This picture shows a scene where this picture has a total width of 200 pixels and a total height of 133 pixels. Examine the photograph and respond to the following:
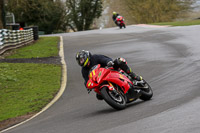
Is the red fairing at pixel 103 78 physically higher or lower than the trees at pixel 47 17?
higher

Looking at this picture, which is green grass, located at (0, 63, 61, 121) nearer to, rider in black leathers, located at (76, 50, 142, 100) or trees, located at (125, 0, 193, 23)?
rider in black leathers, located at (76, 50, 142, 100)

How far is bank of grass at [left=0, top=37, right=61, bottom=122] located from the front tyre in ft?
11.6

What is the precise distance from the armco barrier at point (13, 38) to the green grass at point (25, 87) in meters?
4.85

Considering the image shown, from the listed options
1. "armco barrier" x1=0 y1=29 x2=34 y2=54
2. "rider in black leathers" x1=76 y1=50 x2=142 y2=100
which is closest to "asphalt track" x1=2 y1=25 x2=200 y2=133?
"rider in black leathers" x1=76 y1=50 x2=142 y2=100

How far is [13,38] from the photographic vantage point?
87.7ft

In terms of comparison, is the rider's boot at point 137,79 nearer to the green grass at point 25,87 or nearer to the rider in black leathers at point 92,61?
the rider in black leathers at point 92,61

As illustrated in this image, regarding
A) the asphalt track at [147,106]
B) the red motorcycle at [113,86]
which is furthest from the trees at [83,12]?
the red motorcycle at [113,86]

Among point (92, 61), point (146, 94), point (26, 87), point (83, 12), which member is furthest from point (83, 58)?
point (83, 12)

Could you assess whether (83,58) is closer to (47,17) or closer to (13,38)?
(13,38)

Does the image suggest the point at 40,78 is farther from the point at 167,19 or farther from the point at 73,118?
the point at 167,19

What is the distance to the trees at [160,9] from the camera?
6291 cm

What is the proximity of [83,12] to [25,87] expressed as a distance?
5097 centimetres

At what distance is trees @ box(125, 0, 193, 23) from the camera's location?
62.9m

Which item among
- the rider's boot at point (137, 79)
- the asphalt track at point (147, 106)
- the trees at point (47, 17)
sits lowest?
the trees at point (47, 17)
